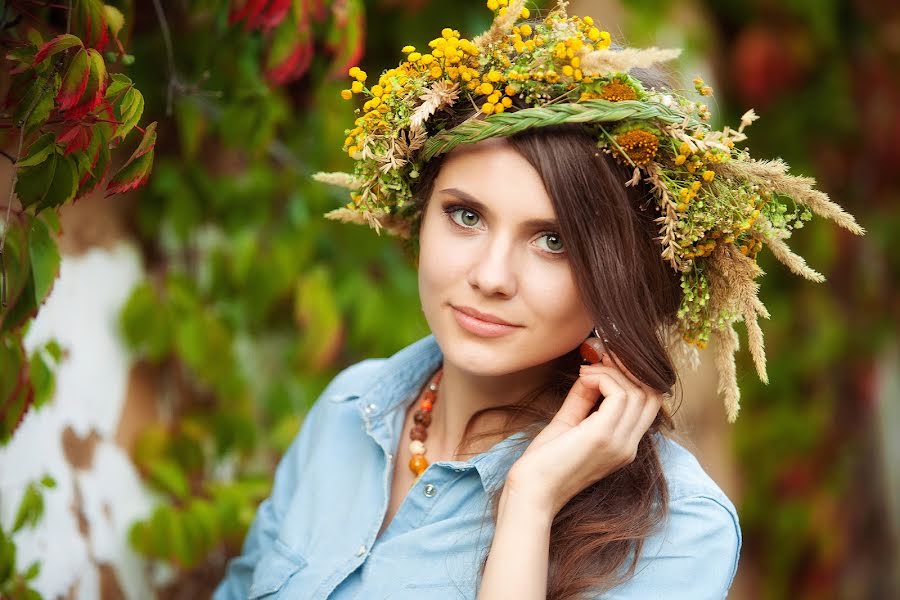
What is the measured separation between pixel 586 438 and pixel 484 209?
493 millimetres

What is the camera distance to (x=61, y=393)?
264 cm

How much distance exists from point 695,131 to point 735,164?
10cm

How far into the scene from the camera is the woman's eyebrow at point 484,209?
6.17ft

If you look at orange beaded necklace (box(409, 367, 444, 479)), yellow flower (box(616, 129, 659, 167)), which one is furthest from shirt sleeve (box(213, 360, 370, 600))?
yellow flower (box(616, 129, 659, 167))

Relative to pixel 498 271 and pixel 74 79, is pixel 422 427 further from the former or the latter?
pixel 74 79

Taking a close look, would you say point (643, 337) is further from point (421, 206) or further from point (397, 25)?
point (397, 25)

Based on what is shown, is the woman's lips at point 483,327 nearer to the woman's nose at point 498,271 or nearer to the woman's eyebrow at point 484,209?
the woman's nose at point 498,271

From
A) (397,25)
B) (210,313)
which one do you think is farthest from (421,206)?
(397,25)

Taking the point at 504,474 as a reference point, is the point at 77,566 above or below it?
below

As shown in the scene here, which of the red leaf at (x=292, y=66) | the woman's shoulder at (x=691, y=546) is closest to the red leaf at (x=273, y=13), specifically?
the red leaf at (x=292, y=66)

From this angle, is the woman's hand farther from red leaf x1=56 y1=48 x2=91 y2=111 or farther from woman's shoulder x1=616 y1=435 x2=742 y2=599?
red leaf x1=56 y1=48 x2=91 y2=111

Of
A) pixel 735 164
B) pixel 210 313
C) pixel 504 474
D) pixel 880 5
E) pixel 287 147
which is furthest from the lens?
pixel 880 5

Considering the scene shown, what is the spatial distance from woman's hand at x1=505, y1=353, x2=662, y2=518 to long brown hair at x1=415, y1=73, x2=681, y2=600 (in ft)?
0.18

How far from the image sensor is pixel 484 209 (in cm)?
193
